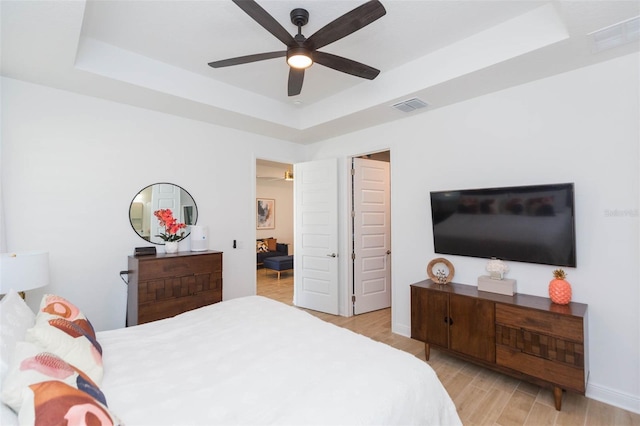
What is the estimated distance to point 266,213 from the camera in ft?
27.9

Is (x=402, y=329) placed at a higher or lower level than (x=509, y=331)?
lower

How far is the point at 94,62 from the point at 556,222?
13.4ft

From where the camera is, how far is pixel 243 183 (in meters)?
4.16

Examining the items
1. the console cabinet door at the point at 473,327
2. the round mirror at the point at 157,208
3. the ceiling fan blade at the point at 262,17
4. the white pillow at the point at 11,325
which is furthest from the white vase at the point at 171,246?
the console cabinet door at the point at 473,327

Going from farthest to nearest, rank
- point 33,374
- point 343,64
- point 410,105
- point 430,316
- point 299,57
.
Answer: point 410,105 → point 430,316 → point 343,64 → point 299,57 → point 33,374

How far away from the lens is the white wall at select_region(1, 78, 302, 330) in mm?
2641

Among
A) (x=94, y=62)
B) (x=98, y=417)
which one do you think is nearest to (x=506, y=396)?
(x=98, y=417)

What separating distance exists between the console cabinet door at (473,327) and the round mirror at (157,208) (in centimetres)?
306

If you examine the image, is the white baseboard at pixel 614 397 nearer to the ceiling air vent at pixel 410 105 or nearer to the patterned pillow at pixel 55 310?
the ceiling air vent at pixel 410 105

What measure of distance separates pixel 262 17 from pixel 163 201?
2486 millimetres

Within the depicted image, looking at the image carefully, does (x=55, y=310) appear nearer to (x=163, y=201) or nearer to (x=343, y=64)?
(x=163, y=201)

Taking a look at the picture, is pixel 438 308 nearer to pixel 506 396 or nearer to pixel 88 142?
pixel 506 396

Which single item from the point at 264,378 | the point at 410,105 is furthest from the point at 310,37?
the point at 264,378

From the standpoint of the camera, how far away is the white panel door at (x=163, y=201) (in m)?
3.37
